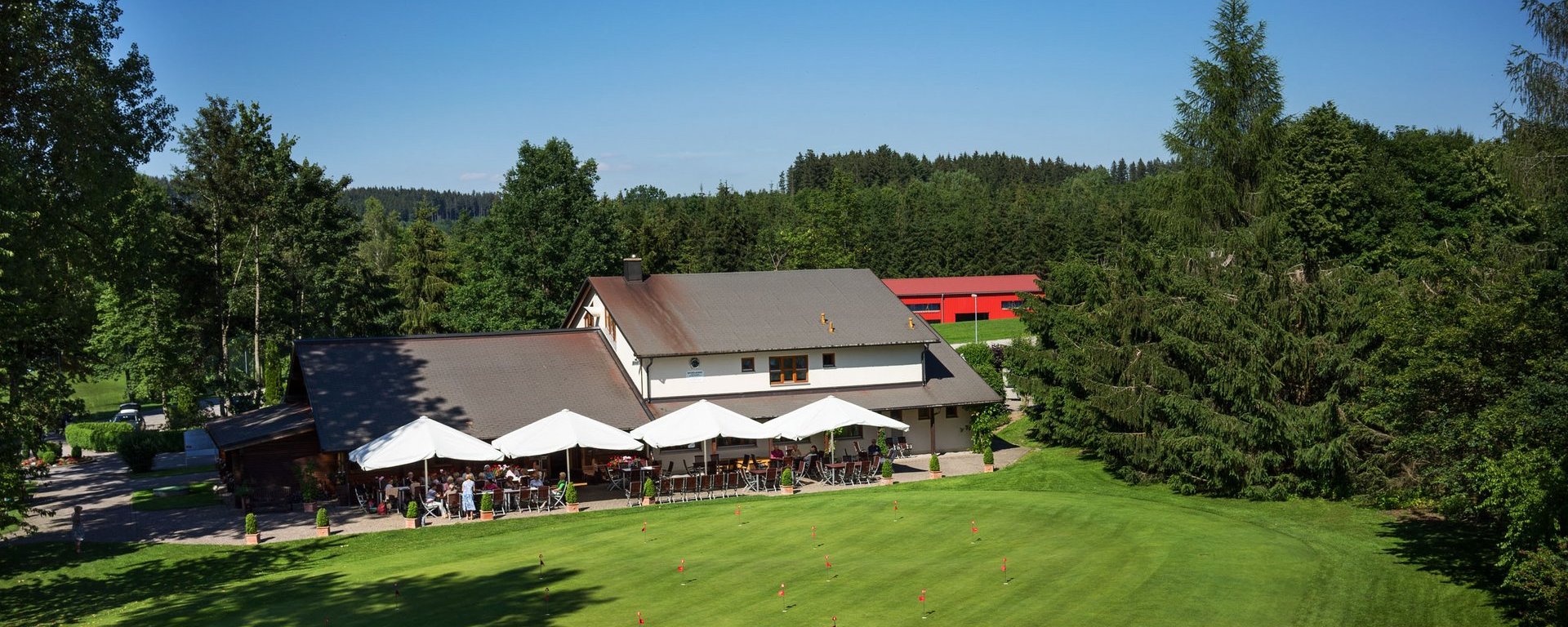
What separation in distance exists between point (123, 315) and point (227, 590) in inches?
1463

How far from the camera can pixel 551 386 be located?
35.2 m

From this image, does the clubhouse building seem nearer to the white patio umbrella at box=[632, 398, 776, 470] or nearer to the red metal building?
the white patio umbrella at box=[632, 398, 776, 470]

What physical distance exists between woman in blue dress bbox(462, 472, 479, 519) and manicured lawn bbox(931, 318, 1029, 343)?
2002 inches

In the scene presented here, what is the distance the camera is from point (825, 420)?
32781 mm

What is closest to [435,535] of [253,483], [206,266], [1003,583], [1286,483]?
[253,483]

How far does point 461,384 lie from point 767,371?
32.8ft

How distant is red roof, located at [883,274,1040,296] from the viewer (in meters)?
93.8

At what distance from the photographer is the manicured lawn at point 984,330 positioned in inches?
3113

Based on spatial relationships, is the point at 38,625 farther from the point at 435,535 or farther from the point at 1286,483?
the point at 1286,483

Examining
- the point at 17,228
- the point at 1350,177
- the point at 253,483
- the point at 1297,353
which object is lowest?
the point at 253,483

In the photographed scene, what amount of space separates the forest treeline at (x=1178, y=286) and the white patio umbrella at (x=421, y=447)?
755 cm

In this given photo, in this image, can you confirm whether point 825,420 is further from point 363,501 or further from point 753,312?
point 363,501

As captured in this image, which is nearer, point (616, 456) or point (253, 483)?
point (253, 483)

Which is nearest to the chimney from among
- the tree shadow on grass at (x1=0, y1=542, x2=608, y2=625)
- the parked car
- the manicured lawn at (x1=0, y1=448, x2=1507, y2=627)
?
the manicured lawn at (x1=0, y1=448, x2=1507, y2=627)
